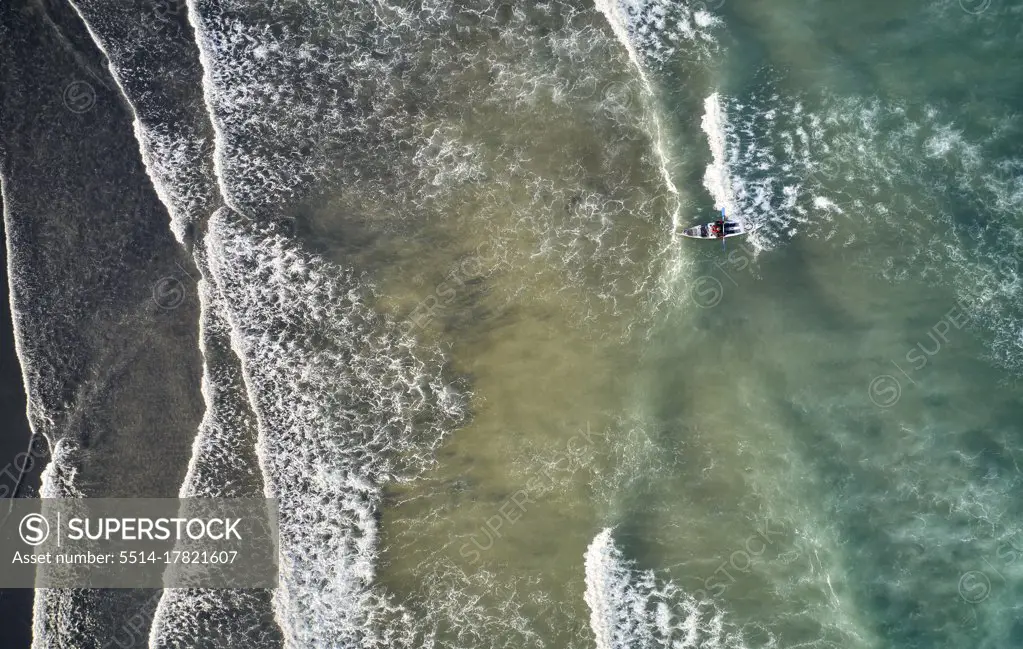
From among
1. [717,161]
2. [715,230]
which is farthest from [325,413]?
[717,161]

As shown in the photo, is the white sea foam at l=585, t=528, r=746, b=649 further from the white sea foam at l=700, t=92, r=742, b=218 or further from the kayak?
the white sea foam at l=700, t=92, r=742, b=218

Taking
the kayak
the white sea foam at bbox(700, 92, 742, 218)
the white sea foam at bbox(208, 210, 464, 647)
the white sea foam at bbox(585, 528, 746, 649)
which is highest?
the white sea foam at bbox(700, 92, 742, 218)

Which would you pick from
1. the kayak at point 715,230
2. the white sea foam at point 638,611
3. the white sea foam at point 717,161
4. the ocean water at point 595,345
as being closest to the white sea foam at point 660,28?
the ocean water at point 595,345

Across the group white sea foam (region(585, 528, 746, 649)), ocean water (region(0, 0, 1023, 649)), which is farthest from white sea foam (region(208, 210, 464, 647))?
white sea foam (region(585, 528, 746, 649))

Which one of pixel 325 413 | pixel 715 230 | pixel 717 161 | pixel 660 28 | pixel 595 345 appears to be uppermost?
pixel 660 28

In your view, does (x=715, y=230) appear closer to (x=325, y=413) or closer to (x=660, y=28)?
(x=660, y=28)

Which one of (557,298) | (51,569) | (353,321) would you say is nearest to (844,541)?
(557,298)

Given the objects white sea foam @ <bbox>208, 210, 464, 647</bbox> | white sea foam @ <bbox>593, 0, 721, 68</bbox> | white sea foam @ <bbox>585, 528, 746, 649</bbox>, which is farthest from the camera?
white sea foam @ <bbox>593, 0, 721, 68</bbox>

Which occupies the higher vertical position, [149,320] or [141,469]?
[149,320]

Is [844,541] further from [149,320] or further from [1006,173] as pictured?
[149,320]
